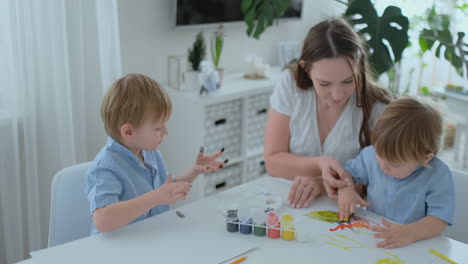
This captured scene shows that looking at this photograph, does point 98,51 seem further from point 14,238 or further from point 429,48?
point 429,48

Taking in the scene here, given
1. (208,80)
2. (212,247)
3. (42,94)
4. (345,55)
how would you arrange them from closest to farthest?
(212,247), (345,55), (42,94), (208,80)

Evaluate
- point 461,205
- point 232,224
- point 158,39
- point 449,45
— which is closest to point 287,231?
point 232,224

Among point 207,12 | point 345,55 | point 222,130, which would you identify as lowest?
point 222,130

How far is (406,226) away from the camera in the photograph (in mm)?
1338

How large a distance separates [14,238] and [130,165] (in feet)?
3.17

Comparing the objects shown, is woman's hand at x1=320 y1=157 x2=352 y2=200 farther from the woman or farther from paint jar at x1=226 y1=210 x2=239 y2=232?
paint jar at x1=226 y1=210 x2=239 y2=232

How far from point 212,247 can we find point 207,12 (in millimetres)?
1905

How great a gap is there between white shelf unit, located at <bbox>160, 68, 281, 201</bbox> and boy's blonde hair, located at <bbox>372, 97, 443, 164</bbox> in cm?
137

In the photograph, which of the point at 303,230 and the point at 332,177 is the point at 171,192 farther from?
the point at 332,177

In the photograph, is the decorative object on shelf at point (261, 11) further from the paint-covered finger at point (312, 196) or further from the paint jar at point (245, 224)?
the paint jar at point (245, 224)

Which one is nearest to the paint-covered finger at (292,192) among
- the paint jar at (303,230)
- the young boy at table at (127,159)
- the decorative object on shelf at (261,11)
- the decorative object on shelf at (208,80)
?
the paint jar at (303,230)

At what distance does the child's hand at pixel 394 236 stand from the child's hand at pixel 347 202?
0.12 meters

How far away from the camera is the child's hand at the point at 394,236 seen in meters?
1.29

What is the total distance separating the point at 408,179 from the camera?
146cm
